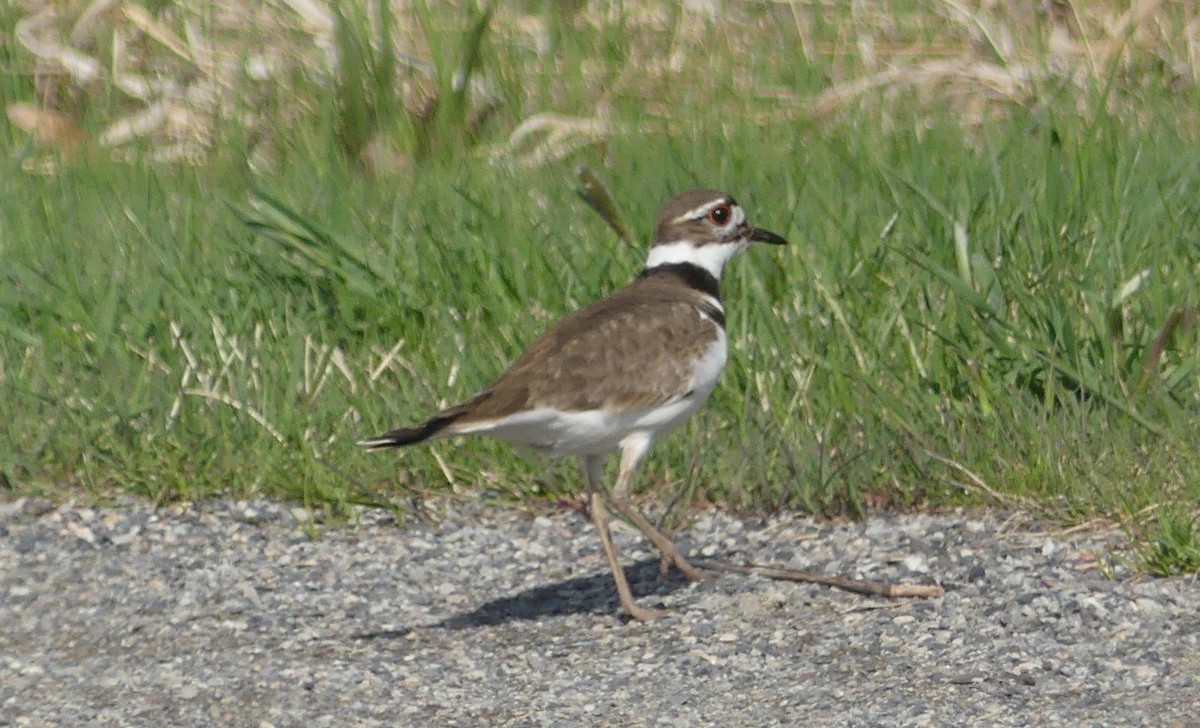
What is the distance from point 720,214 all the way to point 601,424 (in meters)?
1.17

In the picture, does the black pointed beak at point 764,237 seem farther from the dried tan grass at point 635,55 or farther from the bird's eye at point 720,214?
the dried tan grass at point 635,55

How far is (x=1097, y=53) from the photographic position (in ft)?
31.4

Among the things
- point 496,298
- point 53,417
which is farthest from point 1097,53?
point 53,417

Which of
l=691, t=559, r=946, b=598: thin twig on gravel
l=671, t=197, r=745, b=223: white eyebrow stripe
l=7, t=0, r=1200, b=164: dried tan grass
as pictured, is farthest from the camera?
l=7, t=0, r=1200, b=164: dried tan grass

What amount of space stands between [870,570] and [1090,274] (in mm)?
1643

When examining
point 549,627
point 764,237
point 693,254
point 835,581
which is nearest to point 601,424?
Result: point 549,627

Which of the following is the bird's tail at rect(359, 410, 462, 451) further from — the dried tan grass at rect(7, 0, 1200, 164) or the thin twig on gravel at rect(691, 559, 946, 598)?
the dried tan grass at rect(7, 0, 1200, 164)

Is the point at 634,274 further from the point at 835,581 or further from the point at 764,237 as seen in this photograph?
the point at 835,581

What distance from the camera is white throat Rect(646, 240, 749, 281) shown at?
6297 millimetres

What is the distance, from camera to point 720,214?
632 cm

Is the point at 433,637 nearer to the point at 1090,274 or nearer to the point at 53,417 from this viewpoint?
the point at 53,417

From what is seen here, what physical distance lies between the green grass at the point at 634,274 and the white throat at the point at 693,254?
15.8 inches

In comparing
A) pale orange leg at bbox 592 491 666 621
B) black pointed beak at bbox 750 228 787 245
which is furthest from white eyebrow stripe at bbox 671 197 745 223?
pale orange leg at bbox 592 491 666 621

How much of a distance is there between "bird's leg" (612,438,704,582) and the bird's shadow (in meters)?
0.11
